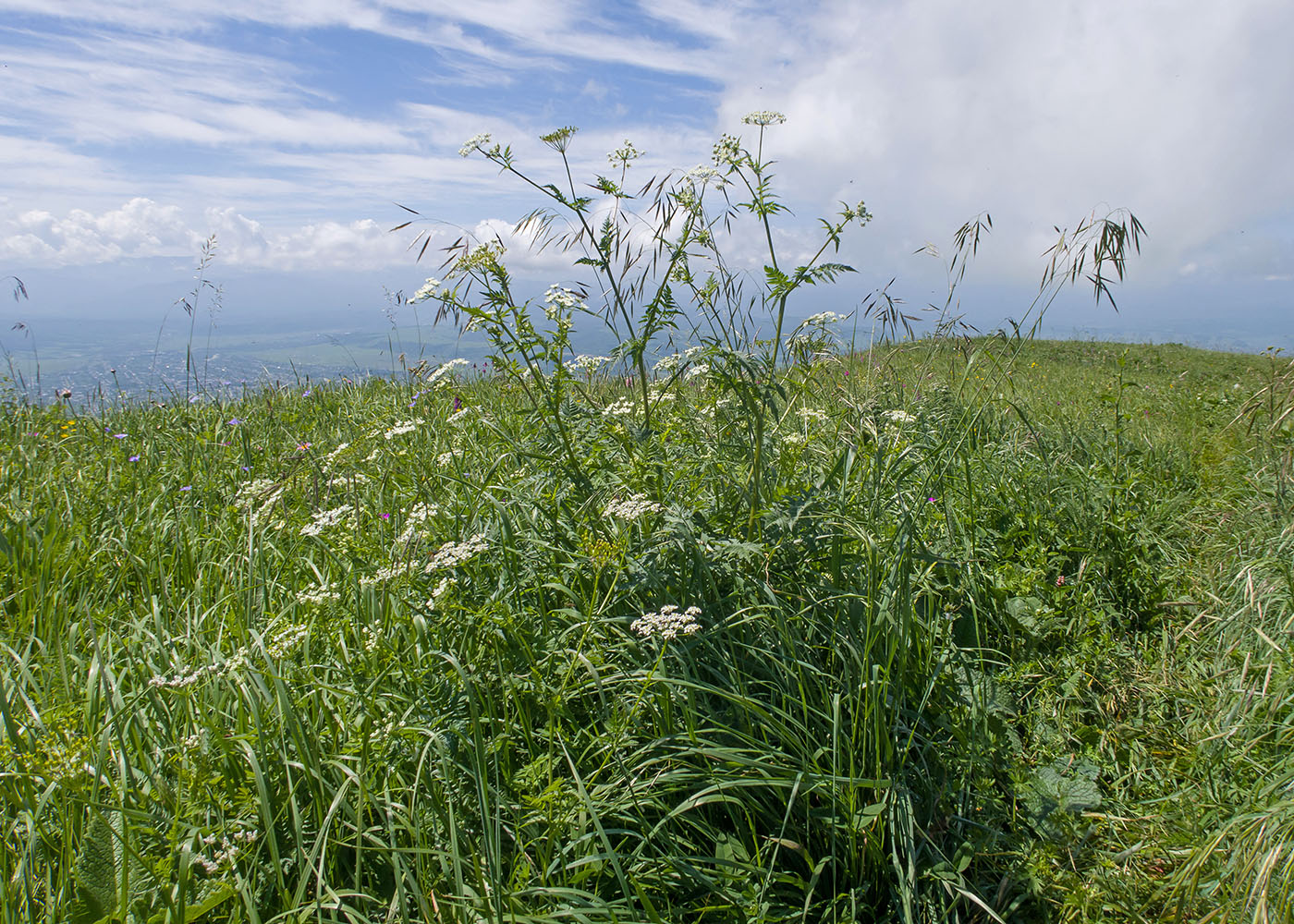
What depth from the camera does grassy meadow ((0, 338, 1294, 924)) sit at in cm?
158

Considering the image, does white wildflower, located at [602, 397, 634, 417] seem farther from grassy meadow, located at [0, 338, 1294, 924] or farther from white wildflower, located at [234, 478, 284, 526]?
white wildflower, located at [234, 478, 284, 526]

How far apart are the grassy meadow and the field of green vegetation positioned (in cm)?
2

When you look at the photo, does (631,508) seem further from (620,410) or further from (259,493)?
(259,493)

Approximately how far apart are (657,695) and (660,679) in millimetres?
212

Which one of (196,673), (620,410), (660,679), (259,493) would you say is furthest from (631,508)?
(259,493)

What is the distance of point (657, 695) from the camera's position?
6.06 feet

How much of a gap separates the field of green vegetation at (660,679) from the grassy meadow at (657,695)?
0.7 inches

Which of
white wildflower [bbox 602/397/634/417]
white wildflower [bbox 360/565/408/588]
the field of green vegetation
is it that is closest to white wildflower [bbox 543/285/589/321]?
the field of green vegetation

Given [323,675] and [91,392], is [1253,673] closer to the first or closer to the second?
[323,675]

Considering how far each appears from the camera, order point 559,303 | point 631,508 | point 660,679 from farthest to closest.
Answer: point 559,303 → point 631,508 → point 660,679

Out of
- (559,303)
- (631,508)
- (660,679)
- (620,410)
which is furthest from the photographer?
(620,410)

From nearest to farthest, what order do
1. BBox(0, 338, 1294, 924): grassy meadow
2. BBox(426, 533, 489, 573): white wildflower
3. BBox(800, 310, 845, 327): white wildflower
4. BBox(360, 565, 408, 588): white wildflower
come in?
BBox(0, 338, 1294, 924): grassy meadow → BBox(426, 533, 489, 573): white wildflower → BBox(360, 565, 408, 588): white wildflower → BBox(800, 310, 845, 327): white wildflower

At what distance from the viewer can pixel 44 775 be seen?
1392 mm

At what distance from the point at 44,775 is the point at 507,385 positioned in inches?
132
